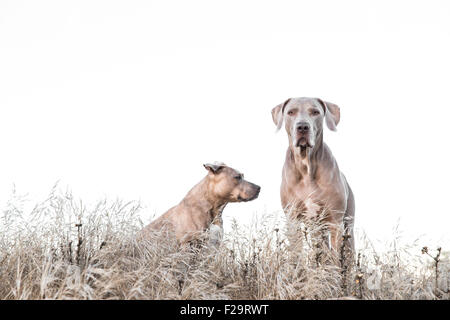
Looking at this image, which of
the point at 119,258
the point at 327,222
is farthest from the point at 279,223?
the point at 119,258

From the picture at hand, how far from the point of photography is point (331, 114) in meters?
6.57

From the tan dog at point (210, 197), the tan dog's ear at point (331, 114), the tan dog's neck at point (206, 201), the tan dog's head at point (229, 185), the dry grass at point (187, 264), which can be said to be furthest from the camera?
the tan dog's head at point (229, 185)

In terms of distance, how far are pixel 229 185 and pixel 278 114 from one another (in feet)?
4.03

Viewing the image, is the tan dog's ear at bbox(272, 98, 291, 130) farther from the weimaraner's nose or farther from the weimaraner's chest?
the weimaraner's chest

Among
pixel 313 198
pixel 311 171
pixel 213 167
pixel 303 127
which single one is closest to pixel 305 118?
pixel 303 127

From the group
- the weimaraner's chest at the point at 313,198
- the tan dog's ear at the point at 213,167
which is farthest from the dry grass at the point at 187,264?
the tan dog's ear at the point at 213,167

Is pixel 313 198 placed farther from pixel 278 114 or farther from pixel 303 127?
pixel 278 114

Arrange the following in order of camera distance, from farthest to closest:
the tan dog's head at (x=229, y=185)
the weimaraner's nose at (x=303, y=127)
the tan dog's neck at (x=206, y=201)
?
the tan dog's head at (x=229, y=185) < the tan dog's neck at (x=206, y=201) < the weimaraner's nose at (x=303, y=127)

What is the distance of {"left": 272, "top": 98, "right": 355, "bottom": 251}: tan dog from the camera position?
19.9 ft

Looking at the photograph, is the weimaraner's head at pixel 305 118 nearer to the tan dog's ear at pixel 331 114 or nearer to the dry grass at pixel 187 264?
the tan dog's ear at pixel 331 114

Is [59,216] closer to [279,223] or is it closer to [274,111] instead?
[279,223]

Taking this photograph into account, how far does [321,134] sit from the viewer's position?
21.0ft

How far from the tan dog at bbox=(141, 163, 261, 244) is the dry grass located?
0.70 m

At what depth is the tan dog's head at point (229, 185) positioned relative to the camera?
23.2 feet
